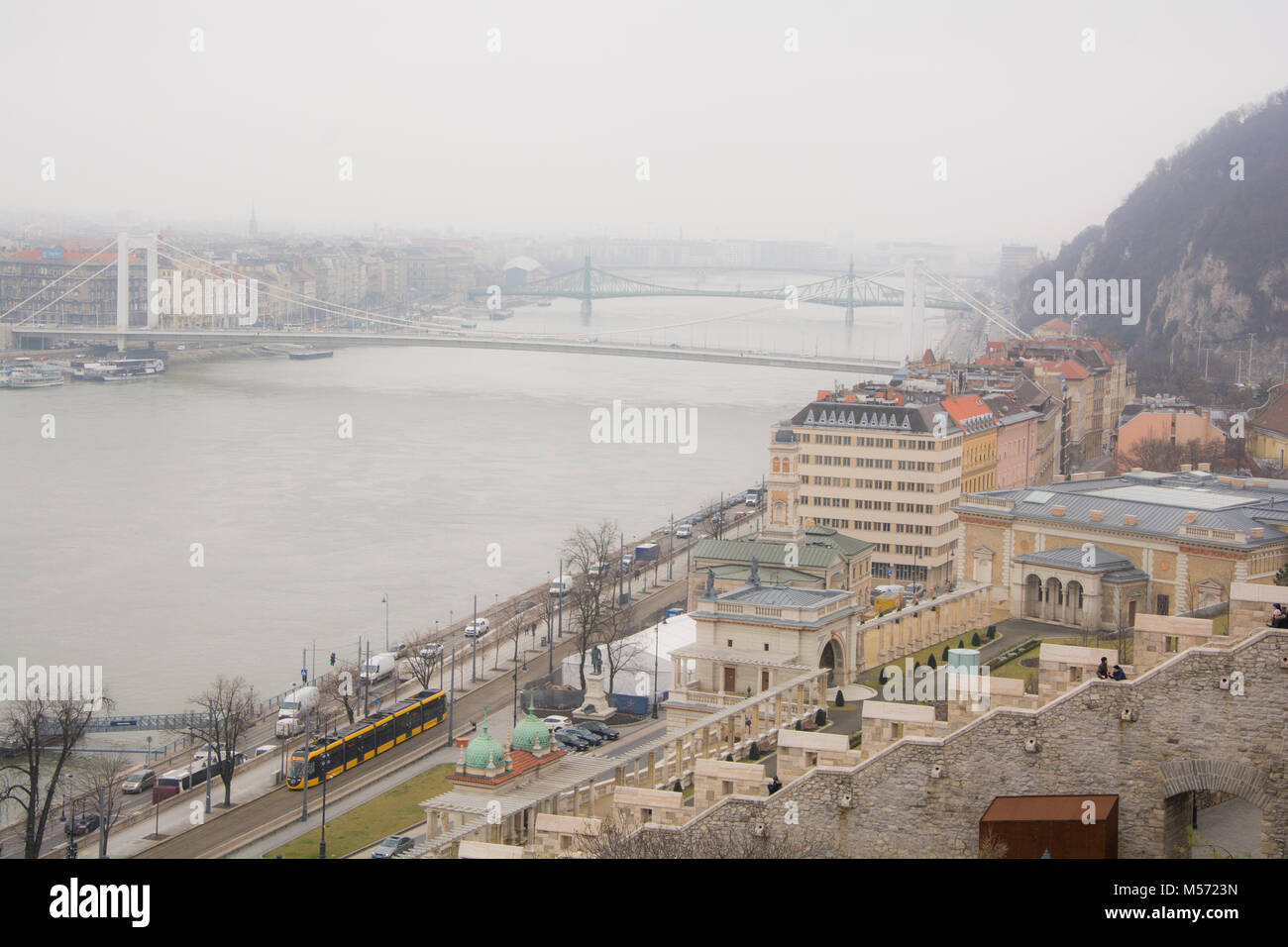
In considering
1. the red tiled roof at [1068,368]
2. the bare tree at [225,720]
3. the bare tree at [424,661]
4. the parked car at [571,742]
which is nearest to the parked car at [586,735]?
the parked car at [571,742]

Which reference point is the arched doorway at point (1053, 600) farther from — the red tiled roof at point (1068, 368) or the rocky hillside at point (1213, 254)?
the rocky hillside at point (1213, 254)

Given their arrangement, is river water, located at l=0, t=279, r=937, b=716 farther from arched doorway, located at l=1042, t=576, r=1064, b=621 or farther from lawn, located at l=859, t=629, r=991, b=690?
arched doorway, located at l=1042, t=576, r=1064, b=621

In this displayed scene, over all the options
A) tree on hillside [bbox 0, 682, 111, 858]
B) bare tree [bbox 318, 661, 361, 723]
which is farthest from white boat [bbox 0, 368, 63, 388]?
tree on hillside [bbox 0, 682, 111, 858]

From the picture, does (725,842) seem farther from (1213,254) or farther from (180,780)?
(1213,254)

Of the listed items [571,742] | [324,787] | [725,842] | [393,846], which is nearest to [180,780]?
[324,787]
